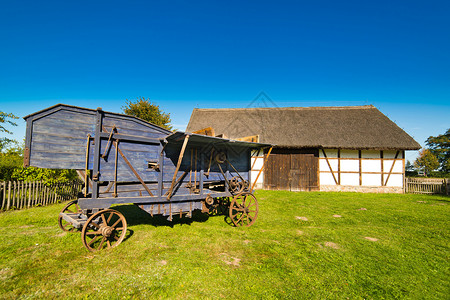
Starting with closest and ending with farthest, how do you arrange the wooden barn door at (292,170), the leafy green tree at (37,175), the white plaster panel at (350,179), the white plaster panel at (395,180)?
the leafy green tree at (37,175), the white plaster panel at (395,180), the white plaster panel at (350,179), the wooden barn door at (292,170)

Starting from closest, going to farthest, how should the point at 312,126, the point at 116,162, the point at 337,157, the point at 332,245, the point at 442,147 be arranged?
1. the point at 116,162
2. the point at 332,245
3. the point at 337,157
4. the point at 312,126
5. the point at 442,147

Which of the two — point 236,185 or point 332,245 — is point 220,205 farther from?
point 332,245

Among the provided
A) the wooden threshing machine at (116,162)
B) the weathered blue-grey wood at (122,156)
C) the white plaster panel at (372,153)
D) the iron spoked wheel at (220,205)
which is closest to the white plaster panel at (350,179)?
the white plaster panel at (372,153)

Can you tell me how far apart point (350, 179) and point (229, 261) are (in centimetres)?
1459

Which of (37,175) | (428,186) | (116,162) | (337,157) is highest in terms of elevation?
(337,157)

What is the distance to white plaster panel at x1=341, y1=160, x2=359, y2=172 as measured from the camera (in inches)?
633

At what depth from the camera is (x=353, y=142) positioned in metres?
16.0

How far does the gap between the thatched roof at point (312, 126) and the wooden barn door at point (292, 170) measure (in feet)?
2.67

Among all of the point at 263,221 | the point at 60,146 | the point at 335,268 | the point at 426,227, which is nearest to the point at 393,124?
the point at 426,227

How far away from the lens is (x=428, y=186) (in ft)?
51.6

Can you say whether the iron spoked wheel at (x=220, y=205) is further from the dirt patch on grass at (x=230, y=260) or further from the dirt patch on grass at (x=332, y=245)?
the dirt patch on grass at (x=332, y=245)

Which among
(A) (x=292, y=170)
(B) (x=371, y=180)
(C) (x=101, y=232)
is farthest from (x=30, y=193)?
(B) (x=371, y=180)

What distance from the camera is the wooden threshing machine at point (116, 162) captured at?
4.95 meters

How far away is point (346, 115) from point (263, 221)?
52.2 feet
